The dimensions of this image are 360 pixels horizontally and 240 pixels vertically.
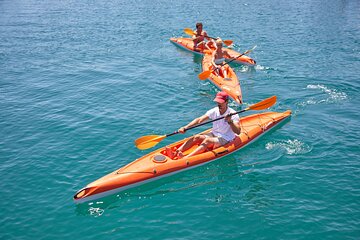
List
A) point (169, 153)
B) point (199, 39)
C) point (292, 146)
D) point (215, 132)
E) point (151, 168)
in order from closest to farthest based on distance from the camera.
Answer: point (151, 168) < point (169, 153) < point (215, 132) < point (292, 146) < point (199, 39)

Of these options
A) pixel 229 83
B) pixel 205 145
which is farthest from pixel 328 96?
pixel 205 145

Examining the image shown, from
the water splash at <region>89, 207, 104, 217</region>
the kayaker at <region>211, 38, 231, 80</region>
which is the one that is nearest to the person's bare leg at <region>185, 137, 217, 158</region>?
the water splash at <region>89, 207, 104, 217</region>

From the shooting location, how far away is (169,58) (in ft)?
67.4

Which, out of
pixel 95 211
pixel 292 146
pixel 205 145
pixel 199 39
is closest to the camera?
pixel 95 211

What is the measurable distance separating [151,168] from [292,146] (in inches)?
189

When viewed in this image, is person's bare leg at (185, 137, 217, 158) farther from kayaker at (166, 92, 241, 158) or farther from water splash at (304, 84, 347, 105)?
water splash at (304, 84, 347, 105)

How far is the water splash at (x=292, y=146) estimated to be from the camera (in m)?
11.1

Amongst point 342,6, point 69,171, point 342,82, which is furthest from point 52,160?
point 342,6

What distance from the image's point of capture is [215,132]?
1087 cm

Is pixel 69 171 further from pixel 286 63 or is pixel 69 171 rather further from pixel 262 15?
pixel 262 15

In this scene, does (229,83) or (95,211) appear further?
(229,83)

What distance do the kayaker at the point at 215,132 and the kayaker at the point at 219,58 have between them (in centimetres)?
598

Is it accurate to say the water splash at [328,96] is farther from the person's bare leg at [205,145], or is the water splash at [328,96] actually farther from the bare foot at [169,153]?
the bare foot at [169,153]

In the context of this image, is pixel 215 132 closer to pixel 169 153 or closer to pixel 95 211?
pixel 169 153
